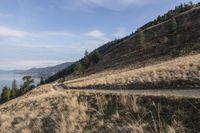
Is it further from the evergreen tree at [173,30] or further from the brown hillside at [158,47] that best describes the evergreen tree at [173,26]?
the brown hillside at [158,47]

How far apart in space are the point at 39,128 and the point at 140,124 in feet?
11.9

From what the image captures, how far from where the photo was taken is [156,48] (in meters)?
99.6

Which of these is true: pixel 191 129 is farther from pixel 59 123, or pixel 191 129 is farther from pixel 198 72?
pixel 198 72

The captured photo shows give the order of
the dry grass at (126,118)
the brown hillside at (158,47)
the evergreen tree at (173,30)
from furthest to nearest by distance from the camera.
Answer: the evergreen tree at (173,30) → the brown hillside at (158,47) → the dry grass at (126,118)

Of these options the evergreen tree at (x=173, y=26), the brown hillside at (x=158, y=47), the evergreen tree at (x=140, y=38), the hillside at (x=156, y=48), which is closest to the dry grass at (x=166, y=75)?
the hillside at (x=156, y=48)

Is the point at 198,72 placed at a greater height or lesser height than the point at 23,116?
greater

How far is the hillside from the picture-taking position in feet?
278

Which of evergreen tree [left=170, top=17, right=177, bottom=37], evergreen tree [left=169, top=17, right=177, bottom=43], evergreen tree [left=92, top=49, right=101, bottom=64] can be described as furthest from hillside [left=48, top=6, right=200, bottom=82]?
evergreen tree [left=170, top=17, right=177, bottom=37]

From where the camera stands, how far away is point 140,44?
104 m

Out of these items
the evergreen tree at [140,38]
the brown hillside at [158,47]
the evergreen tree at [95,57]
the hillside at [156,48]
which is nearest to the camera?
the hillside at [156,48]

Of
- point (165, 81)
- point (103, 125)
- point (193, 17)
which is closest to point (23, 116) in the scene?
point (103, 125)

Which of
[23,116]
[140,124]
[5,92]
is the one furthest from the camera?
[5,92]

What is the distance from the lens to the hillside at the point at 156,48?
84625mm

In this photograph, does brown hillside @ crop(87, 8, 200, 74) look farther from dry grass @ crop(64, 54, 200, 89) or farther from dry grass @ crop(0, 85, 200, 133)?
dry grass @ crop(0, 85, 200, 133)
